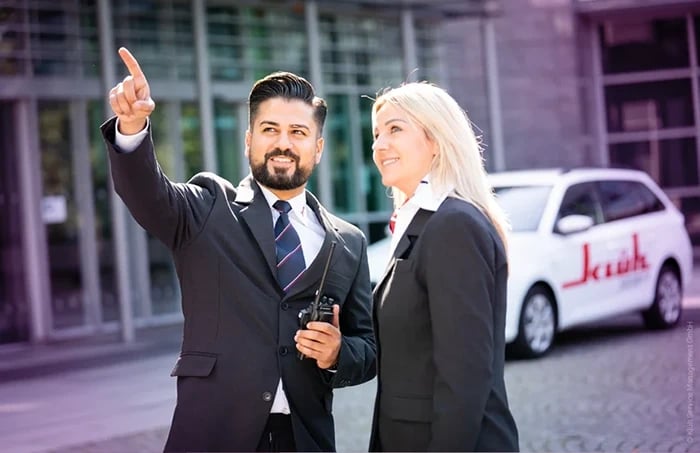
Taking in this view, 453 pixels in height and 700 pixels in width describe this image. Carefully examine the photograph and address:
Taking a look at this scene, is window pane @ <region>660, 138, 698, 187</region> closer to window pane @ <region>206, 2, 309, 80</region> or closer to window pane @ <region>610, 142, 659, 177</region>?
window pane @ <region>610, 142, 659, 177</region>

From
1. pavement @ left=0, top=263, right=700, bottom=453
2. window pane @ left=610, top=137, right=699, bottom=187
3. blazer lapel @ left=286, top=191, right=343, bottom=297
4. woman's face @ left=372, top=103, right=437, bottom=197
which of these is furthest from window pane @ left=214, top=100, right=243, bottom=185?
woman's face @ left=372, top=103, right=437, bottom=197

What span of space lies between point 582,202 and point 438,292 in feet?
30.1

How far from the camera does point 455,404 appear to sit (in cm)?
300

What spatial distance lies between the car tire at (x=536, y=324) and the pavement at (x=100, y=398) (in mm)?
221

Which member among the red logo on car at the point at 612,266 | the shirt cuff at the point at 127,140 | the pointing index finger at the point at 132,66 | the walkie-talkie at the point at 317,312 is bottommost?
the red logo on car at the point at 612,266

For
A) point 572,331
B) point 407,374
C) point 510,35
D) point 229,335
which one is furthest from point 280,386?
point 510,35

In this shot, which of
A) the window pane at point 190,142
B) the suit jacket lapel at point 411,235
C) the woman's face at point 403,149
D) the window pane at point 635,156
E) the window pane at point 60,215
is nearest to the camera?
the suit jacket lapel at point 411,235

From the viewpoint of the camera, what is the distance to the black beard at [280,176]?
12.1ft

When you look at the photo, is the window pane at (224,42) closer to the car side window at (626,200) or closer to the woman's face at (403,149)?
the car side window at (626,200)

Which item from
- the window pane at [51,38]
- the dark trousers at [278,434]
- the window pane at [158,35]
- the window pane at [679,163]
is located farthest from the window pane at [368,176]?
the dark trousers at [278,434]

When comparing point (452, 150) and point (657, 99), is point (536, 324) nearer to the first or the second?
point (452, 150)

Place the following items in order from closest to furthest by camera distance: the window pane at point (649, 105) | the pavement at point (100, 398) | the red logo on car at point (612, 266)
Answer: the pavement at point (100, 398) → the red logo on car at point (612, 266) → the window pane at point (649, 105)

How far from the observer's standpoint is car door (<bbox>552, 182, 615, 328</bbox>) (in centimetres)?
1127

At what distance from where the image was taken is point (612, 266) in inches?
469
